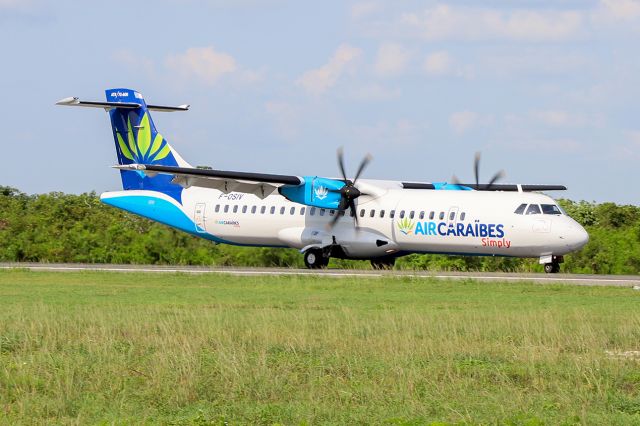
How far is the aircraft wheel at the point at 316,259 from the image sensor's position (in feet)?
127

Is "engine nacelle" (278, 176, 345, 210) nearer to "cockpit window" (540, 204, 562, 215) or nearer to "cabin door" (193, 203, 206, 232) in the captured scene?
"cabin door" (193, 203, 206, 232)

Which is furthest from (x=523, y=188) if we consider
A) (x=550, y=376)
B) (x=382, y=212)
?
(x=550, y=376)

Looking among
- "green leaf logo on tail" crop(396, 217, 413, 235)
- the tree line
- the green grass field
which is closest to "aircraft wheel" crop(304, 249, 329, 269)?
"green leaf logo on tail" crop(396, 217, 413, 235)

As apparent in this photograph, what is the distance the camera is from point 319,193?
1496 inches

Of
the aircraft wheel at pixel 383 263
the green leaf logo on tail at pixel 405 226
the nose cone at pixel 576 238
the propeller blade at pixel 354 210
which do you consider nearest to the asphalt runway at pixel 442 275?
the nose cone at pixel 576 238

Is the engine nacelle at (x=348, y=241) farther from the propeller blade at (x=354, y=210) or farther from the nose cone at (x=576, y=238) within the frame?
the nose cone at (x=576, y=238)

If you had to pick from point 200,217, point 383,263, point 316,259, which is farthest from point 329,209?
point 200,217

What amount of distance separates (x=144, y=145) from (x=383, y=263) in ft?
32.7

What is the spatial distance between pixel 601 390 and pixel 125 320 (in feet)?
30.8

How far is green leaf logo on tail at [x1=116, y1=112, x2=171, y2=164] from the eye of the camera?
42.2 metres

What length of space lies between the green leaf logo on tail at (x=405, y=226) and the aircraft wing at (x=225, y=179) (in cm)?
364

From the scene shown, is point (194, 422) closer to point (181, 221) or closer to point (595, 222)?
point (181, 221)

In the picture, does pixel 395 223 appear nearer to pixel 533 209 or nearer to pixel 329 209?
pixel 329 209

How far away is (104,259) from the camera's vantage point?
45219mm
